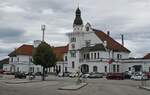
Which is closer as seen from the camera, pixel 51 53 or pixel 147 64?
pixel 51 53

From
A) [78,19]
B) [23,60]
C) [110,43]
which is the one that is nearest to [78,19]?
[78,19]

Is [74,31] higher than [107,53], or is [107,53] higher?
[74,31]

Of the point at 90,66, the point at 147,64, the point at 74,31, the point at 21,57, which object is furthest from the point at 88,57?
the point at 21,57

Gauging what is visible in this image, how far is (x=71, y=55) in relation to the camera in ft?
358

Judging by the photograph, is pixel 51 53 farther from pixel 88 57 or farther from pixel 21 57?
pixel 21 57

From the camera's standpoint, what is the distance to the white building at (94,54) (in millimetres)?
98000

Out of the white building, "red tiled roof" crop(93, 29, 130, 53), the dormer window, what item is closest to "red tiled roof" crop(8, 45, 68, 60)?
the white building

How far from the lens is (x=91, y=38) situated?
105500 mm

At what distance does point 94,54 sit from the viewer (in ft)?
328

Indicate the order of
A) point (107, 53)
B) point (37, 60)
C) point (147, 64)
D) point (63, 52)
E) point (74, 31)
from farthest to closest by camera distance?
point (63, 52), point (74, 31), point (107, 53), point (147, 64), point (37, 60)

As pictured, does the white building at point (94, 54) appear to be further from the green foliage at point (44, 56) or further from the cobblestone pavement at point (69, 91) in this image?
the cobblestone pavement at point (69, 91)

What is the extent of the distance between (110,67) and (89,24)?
15.4 m

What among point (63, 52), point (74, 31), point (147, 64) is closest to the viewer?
point (147, 64)

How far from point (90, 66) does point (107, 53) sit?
236 inches
